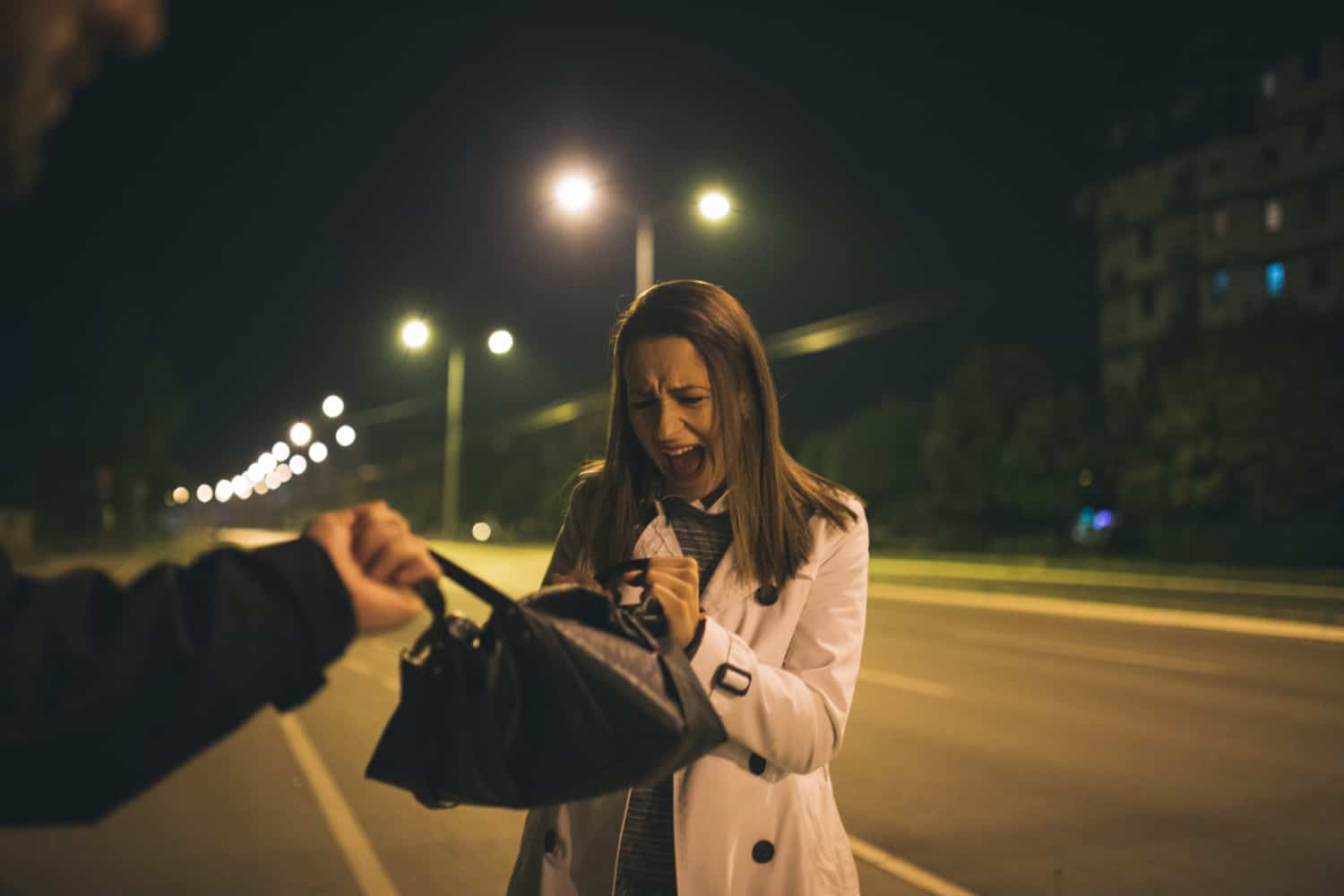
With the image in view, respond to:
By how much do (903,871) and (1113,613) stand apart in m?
15.7

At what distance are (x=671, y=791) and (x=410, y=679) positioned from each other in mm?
848

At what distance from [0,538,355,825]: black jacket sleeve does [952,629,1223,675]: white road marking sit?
1366 cm

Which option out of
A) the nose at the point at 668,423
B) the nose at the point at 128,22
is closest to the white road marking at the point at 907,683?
the nose at the point at 668,423

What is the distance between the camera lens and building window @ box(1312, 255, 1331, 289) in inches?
2120

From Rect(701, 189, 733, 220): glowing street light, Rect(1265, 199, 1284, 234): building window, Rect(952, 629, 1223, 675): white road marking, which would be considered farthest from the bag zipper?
Rect(1265, 199, 1284, 234): building window

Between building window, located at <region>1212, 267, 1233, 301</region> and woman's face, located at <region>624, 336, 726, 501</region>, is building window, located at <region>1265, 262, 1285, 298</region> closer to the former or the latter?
building window, located at <region>1212, 267, 1233, 301</region>

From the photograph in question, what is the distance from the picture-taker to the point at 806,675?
2258 mm

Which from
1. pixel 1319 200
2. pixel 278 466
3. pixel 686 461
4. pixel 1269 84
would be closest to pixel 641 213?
pixel 686 461

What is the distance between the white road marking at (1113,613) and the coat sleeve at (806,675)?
16276 mm

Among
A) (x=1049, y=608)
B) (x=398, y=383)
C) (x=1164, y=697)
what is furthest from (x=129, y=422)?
(x=1164, y=697)

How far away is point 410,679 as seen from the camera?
1571mm

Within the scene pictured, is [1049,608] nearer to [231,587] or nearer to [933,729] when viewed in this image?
[933,729]

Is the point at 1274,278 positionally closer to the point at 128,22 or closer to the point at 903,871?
the point at 903,871

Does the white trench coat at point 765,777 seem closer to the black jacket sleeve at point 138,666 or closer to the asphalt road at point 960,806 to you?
the black jacket sleeve at point 138,666
